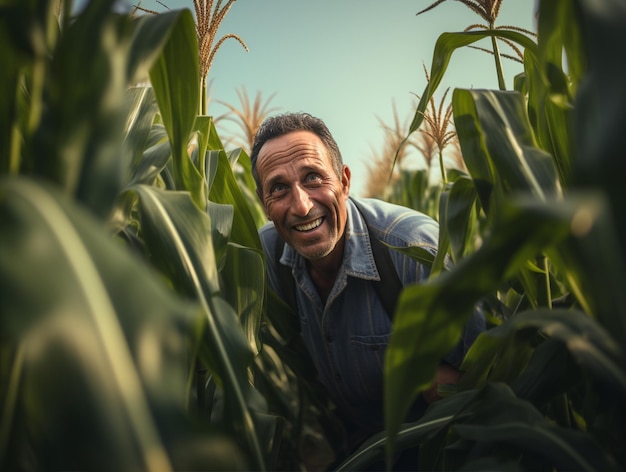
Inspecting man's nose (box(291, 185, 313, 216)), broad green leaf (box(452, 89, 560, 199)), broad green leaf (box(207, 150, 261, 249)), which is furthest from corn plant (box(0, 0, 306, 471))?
man's nose (box(291, 185, 313, 216))

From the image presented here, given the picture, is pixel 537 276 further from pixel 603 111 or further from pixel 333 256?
pixel 333 256

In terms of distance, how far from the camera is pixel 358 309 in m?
1.50

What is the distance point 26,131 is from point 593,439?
803 mm

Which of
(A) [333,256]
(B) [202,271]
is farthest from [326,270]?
(B) [202,271]

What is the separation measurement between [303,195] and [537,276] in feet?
2.65

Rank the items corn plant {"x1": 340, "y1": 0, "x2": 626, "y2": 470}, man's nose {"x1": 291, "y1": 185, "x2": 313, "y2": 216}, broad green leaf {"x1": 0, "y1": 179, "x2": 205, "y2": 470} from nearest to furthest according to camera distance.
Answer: broad green leaf {"x1": 0, "y1": 179, "x2": 205, "y2": 470}
corn plant {"x1": 340, "y1": 0, "x2": 626, "y2": 470}
man's nose {"x1": 291, "y1": 185, "x2": 313, "y2": 216}

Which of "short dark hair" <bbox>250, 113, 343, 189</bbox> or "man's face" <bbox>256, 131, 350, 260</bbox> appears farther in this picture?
"short dark hair" <bbox>250, 113, 343, 189</bbox>

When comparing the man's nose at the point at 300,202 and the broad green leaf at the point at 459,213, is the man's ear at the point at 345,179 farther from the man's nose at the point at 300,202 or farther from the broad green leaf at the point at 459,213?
the broad green leaf at the point at 459,213

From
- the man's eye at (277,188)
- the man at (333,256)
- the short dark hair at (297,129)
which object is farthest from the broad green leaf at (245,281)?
the short dark hair at (297,129)

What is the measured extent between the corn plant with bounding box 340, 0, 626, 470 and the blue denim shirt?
530 mm

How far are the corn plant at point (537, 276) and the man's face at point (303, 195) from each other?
0.62 meters

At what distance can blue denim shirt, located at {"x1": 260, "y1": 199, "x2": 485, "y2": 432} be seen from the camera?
1465 mm

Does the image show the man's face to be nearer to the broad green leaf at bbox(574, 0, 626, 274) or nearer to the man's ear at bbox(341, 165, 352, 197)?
the man's ear at bbox(341, 165, 352, 197)

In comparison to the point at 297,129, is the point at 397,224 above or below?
below
